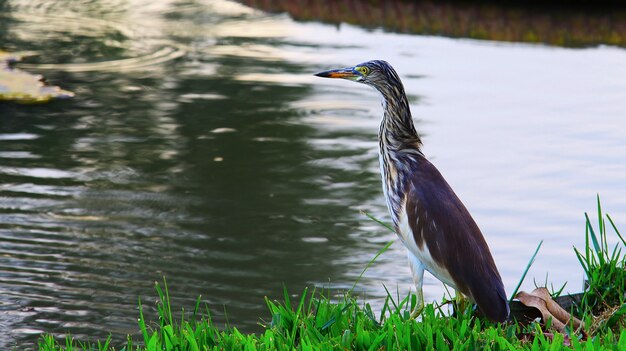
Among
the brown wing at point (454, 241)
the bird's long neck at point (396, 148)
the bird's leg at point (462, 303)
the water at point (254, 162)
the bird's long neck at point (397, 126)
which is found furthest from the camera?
the water at point (254, 162)

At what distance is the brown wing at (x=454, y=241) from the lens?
432 centimetres

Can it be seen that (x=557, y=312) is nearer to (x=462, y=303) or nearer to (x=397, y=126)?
(x=462, y=303)

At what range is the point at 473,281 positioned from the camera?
171 inches

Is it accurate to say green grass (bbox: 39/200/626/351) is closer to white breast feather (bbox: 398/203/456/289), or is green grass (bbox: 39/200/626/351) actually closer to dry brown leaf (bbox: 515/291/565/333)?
dry brown leaf (bbox: 515/291/565/333)

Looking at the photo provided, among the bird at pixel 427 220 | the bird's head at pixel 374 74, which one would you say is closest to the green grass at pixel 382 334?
the bird at pixel 427 220

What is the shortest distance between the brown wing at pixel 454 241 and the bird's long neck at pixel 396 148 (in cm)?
9

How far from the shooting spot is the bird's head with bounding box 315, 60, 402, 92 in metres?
4.96

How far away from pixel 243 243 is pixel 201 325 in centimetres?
237

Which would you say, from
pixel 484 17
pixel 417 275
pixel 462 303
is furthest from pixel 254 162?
pixel 484 17

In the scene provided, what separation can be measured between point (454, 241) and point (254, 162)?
12.3 ft

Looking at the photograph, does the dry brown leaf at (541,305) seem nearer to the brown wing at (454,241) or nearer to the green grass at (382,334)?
the green grass at (382,334)

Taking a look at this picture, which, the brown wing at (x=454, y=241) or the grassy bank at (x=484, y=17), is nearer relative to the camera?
the brown wing at (x=454, y=241)

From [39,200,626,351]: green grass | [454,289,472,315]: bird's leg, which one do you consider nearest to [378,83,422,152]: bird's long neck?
[454,289,472,315]: bird's leg

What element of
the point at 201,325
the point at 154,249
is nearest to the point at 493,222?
the point at 154,249
